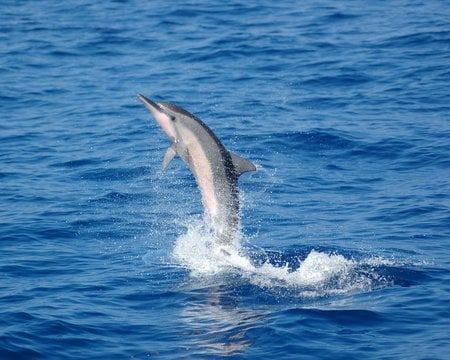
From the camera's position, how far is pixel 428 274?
1308cm

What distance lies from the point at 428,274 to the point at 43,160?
907 centimetres

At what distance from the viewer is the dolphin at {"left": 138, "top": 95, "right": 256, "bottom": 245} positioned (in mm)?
12617

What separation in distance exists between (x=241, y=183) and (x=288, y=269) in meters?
4.26

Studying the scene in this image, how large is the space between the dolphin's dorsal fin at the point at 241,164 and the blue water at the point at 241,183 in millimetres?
1518

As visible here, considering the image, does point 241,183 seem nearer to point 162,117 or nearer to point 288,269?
point 288,269

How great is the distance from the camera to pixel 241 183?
57.5 ft

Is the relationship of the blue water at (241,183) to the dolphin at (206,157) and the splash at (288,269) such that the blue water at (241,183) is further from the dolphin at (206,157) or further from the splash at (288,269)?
the dolphin at (206,157)

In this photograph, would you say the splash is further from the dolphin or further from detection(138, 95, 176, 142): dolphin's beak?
detection(138, 95, 176, 142): dolphin's beak

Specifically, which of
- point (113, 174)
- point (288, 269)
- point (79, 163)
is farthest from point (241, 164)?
point (79, 163)

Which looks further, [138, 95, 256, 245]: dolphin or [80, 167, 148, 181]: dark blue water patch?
[80, 167, 148, 181]: dark blue water patch

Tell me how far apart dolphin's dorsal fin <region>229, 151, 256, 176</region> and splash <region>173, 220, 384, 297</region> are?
4.42ft

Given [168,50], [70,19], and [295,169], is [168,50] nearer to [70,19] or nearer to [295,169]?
[70,19]

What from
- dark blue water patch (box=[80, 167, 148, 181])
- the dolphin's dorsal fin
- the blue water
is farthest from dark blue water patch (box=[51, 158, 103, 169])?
the dolphin's dorsal fin

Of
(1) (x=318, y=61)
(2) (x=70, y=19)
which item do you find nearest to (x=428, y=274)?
(1) (x=318, y=61)
